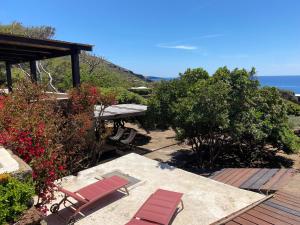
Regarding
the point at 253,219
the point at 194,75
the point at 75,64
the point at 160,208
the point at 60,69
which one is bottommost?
the point at 253,219

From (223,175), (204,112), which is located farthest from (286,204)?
(204,112)

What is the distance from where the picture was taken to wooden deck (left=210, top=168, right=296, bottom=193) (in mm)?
6969

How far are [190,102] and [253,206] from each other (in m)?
4.81

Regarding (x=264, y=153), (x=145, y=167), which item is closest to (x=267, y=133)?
(x=264, y=153)

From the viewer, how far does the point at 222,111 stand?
938 cm

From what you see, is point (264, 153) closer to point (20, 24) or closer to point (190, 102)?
point (190, 102)

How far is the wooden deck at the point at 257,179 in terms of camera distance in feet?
22.9

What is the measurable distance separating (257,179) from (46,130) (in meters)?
5.70

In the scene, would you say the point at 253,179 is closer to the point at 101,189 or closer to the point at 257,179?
the point at 257,179

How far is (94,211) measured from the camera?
562cm

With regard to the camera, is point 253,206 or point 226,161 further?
point 226,161

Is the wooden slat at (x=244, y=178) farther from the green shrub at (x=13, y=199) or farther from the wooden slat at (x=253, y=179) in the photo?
the green shrub at (x=13, y=199)

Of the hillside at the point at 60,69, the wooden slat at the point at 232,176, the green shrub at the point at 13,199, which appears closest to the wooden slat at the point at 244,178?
the wooden slat at the point at 232,176

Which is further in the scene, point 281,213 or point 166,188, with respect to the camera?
point 166,188
